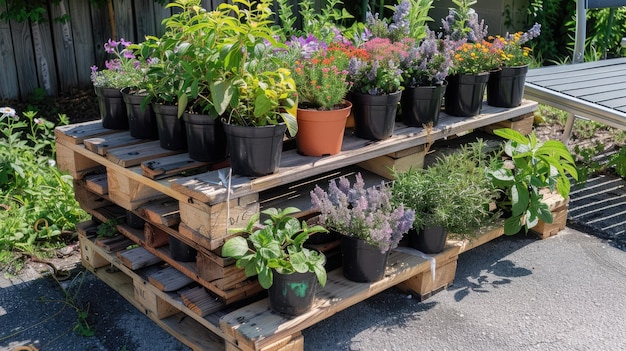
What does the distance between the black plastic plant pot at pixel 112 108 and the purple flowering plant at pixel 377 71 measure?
3.51 ft

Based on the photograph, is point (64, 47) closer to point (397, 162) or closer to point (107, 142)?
point (107, 142)

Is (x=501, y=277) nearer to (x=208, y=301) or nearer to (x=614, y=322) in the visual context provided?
(x=614, y=322)

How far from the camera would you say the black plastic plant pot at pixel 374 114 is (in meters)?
3.06

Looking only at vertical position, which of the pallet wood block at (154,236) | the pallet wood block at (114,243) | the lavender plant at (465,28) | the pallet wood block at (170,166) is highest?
the lavender plant at (465,28)

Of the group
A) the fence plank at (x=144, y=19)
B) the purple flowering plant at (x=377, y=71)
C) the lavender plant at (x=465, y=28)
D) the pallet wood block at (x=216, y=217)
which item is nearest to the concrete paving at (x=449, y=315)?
the pallet wood block at (x=216, y=217)

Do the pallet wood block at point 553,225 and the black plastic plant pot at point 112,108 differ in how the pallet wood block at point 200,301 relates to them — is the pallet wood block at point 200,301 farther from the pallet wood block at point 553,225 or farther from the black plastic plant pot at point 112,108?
the pallet wood block at point 553,225

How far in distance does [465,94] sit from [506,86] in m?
0.33

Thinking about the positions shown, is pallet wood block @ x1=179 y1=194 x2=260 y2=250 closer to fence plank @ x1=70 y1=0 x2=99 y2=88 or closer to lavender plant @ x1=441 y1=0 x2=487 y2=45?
lavender plant @ x1=441 y1=0 x2=487 y2=45

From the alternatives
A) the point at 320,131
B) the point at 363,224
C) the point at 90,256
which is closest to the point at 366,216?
the point at 363,224

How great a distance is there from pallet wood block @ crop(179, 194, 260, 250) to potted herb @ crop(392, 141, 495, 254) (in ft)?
2.49

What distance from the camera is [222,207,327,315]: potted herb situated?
2537 millimetres

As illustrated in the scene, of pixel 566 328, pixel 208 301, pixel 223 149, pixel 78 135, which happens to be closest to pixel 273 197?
pixel 223 149

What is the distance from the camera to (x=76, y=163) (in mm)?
3250

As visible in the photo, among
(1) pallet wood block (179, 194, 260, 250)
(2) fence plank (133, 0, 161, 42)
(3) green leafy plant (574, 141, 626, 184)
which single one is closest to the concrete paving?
(1) pallet wood block (179, 194, 260, 250)
